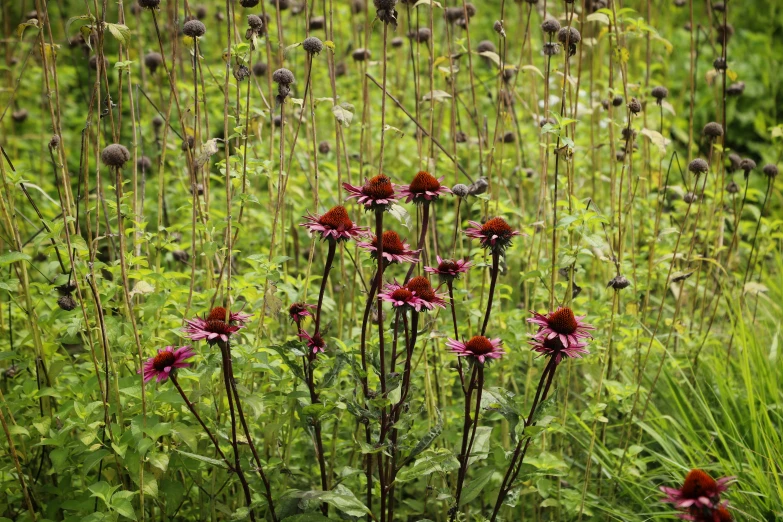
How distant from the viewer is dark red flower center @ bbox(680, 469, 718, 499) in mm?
1099

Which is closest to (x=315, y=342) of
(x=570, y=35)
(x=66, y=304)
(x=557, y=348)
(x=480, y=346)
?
(x=480, y=346)

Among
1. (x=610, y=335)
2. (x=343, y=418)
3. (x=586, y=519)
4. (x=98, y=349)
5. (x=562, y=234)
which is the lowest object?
(x=586, y=519)

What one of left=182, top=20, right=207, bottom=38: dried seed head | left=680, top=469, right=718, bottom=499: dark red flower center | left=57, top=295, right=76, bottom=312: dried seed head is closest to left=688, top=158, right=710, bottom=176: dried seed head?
left=680, top=469, right=718, bottom=499: dark red flower center

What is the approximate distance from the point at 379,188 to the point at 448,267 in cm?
24

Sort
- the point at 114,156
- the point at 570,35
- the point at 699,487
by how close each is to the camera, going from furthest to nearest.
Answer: the point at 570,35
the point at 114,156
the point at 699,487

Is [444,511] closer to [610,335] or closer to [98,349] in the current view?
[610,335]

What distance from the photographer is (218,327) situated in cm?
136

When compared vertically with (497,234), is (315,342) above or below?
below

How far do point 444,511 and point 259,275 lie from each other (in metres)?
0.77

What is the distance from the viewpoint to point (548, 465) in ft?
5.81

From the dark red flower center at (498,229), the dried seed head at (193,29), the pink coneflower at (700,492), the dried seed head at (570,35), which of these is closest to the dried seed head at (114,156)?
the dried seed head at (193,29)

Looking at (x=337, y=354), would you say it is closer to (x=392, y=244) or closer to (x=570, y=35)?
(x=392, y=244)

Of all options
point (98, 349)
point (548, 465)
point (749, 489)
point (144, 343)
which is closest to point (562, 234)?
point (548, 465)

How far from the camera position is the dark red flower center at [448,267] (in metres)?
1.53
